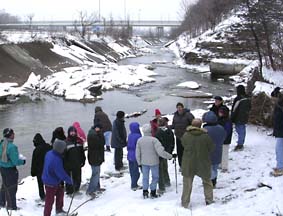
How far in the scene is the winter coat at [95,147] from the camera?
29.5ft

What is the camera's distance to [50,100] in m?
26.8

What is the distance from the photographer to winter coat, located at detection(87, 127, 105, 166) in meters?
8.98

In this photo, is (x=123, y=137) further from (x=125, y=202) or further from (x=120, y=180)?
(x=125, y=202)

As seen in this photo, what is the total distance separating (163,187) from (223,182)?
126 centimetres

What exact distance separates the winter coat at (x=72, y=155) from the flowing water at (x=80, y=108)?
4096 millimetres

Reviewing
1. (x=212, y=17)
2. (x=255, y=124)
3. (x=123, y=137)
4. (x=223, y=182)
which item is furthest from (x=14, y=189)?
(x=212, y=17)

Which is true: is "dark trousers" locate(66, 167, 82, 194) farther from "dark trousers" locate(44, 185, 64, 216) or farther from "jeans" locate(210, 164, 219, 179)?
"jeans" locate(210, 164, 219, 179)

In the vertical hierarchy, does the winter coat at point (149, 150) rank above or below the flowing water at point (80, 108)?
above

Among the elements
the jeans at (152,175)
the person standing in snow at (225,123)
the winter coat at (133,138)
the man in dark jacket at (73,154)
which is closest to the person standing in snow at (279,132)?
the person standing in snow at (225,123)

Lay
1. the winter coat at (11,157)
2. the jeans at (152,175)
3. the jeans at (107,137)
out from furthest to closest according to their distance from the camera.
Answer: the jeans at (107,137), the jeans at (152,175), the winter coat at (11,157)

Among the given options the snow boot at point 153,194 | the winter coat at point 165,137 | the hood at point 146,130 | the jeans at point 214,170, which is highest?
the hood at point 146,130

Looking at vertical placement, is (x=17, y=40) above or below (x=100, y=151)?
above

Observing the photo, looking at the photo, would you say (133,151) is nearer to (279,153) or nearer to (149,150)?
(149,150)

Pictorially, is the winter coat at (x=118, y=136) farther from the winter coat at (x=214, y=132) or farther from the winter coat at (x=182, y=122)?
the winter coat at (x=214, y=132)
